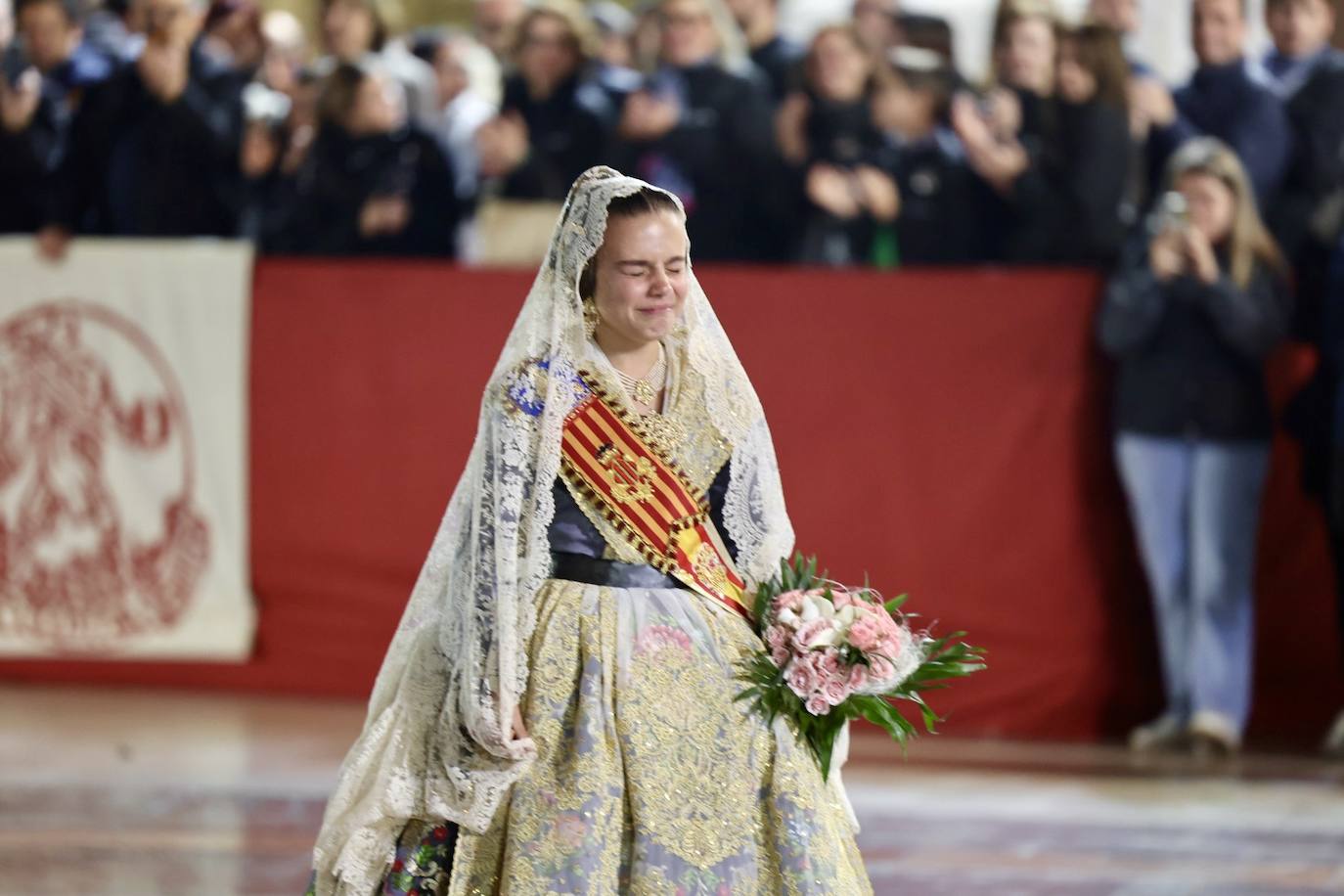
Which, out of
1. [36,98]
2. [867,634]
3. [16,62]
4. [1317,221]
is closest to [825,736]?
[867,634]

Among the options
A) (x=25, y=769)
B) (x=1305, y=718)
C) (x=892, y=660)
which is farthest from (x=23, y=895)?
(x=1305, y=718)

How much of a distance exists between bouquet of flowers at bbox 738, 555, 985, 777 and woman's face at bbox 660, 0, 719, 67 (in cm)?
466

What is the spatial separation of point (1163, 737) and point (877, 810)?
1.77m

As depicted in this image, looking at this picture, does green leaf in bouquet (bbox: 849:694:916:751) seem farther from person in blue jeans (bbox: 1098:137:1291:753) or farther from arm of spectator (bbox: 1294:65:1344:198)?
arm of spectator (bbox: 1294:65:1344:198)

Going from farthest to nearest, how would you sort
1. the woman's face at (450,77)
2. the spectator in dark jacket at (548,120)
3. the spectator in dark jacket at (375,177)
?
1. the woman's face at (450,77)
2. the spectator in dark jacket at (375,177)
3. the spectator in dark jacket at (548,120)

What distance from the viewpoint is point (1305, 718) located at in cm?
790

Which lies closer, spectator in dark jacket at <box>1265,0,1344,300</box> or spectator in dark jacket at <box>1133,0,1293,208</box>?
spectator in dark jacket at <box>1265,0,1344,300</box>

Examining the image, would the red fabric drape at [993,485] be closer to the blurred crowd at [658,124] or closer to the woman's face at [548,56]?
the blurred crowd at [658,124]

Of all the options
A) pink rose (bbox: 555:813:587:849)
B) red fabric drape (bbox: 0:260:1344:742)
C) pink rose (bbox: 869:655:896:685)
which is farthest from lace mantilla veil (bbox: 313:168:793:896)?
red fabric drape (bbox: 0:260:1344:742)

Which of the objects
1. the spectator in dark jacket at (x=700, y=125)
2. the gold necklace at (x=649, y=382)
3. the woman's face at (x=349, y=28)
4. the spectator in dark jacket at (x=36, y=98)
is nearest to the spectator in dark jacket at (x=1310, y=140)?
the spectator in dark jacket at (x=700, y=125)

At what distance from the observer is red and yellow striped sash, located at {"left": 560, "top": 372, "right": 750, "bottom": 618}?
12.3ft

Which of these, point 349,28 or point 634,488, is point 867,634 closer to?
point 634,488

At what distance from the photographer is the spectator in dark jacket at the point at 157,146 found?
8633mm

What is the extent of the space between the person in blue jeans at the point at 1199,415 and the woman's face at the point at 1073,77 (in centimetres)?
40
